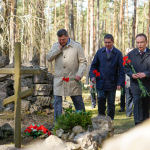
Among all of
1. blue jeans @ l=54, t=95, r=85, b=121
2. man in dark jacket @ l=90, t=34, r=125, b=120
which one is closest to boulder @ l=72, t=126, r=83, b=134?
blue jeans @ l=54, t=95, r=85, b=121

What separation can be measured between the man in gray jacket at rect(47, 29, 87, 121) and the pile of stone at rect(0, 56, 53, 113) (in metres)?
2.63

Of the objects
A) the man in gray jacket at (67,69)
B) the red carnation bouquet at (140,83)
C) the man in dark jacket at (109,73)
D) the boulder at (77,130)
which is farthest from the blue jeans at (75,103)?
the red carnation bouquet at (140,83)

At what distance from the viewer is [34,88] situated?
8.43 m

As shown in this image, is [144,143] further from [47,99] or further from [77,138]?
[47,99]

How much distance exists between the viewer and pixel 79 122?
174 inches

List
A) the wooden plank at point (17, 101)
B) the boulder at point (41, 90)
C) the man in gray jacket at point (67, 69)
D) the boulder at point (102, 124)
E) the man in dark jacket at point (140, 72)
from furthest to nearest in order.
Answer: the boulder at point (41, 90), the man in gray jacket at point (67, 69), the man in dark jacket at point (140, 72), the boulder at point (102, 124), the wooden plank at point (17, 101)

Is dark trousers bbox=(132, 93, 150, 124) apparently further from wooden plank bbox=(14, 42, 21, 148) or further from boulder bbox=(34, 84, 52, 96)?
boulder bbox=(34, 84, 52, 96)

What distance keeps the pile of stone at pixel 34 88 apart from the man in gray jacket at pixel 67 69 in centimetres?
263

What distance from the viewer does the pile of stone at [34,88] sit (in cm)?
771

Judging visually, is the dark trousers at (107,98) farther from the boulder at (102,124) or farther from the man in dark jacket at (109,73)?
the boulder at (102,124)

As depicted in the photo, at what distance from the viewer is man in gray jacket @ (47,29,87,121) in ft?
16.9

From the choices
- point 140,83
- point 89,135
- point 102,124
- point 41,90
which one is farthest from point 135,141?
point 41,90

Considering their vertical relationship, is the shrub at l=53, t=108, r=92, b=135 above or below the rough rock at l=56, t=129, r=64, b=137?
above

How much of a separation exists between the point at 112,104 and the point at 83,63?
1.18 meters
